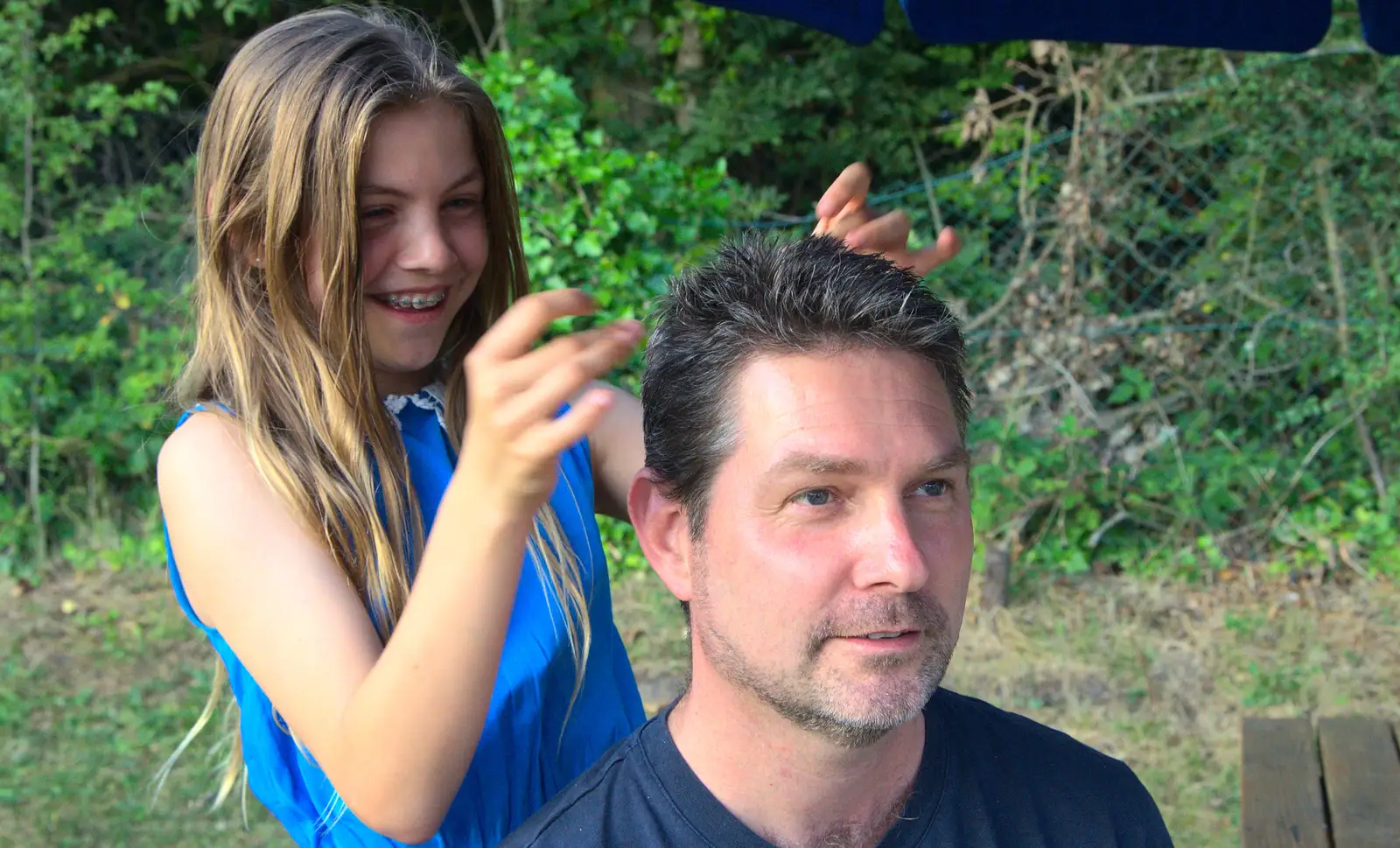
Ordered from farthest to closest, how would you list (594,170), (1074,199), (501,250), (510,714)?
1. (1074,199)
2. (594,170)
3. (501,250)
4. (510,714)

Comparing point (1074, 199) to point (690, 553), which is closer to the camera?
point (690, 553)

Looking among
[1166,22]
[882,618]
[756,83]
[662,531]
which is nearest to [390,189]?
[662,531]

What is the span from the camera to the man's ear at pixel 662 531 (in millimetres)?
1729

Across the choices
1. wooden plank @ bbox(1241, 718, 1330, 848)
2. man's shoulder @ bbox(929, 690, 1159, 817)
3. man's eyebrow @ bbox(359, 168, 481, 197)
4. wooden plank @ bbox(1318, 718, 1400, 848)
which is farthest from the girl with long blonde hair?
wooden plank @ bbox(1318, 718, 1400, 848)

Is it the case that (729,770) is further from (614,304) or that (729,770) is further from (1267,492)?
(1267,492)

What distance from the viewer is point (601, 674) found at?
6.54 ft

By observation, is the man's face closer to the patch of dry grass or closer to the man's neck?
the man's neck

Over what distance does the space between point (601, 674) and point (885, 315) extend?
2.25 feet

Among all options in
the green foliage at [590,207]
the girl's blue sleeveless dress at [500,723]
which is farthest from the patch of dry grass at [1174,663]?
the girl's blue sleeveless dress at [500,723]

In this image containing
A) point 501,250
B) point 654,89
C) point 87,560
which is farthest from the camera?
point 654,89

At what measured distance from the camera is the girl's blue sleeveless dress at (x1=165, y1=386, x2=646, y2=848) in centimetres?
180

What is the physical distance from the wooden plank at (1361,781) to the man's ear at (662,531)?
4.75ft

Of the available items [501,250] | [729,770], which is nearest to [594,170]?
[501,250]

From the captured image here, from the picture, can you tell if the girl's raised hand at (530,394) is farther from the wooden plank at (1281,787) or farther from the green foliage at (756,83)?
the green foliage at (756,83)
